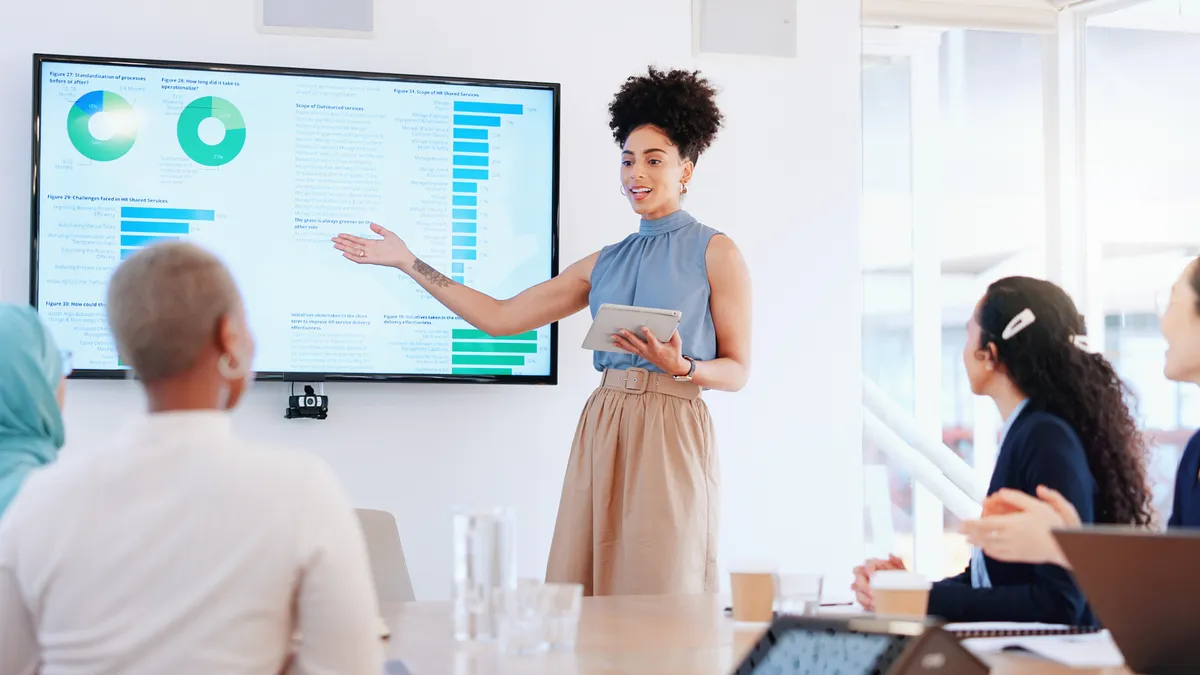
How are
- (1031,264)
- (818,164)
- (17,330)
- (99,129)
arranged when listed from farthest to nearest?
1. (1031,264)
2. (818,164)
3. (99,129)
4. (17,330)

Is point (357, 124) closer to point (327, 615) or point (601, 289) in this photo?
point (601, 289)

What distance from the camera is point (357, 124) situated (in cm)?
348

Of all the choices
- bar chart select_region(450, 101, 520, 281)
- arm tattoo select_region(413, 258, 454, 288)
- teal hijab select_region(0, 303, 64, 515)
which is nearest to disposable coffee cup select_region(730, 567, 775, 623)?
teal hijab select_region(0, 303, 64, 515)

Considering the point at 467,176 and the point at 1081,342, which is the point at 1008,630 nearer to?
the point at 1081,342

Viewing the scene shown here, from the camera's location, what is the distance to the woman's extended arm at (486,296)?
3.26 metres

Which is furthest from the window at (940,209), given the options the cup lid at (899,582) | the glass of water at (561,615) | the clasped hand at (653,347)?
the glass of water at (561,615)

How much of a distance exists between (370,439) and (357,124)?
92cm

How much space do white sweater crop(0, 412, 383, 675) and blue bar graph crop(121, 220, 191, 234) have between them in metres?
2.29

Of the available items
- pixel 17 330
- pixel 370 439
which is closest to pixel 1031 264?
pixel 370 439

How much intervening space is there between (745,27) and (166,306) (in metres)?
2.99

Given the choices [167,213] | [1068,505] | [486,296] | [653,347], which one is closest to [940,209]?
[486,296]

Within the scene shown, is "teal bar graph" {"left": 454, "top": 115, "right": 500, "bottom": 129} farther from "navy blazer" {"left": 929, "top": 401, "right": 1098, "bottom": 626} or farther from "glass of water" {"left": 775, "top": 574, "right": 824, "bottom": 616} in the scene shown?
"glass of water" {"left": 775, "top": 574, "right": 824, "bottom": 616}

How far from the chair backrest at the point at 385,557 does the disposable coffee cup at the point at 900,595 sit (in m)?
1.32

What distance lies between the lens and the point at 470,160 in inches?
140
